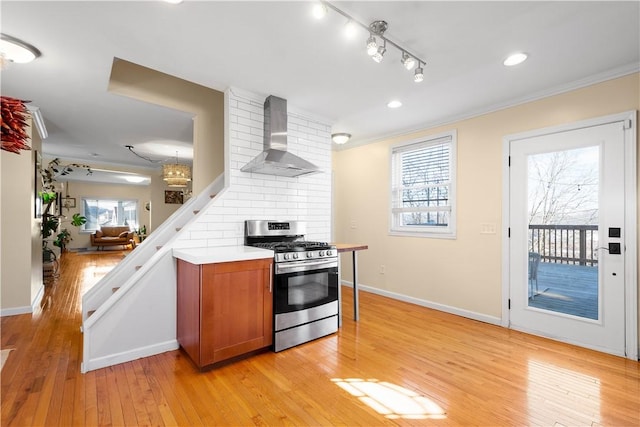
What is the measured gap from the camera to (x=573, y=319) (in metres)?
2.98

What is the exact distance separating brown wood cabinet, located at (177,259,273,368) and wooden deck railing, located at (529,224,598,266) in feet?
9.21

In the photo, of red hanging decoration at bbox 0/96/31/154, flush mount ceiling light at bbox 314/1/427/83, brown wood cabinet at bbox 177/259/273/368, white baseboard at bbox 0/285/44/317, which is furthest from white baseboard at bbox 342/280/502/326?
white baseboard at bbox 0/285/44/317

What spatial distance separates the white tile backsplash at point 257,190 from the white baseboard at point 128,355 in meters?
0.91

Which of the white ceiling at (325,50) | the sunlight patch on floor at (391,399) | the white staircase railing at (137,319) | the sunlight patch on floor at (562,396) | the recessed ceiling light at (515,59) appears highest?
the white ceiling at (325,50)

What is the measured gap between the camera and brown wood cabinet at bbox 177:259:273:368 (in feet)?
7.84

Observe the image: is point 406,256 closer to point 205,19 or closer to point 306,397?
point 306,397

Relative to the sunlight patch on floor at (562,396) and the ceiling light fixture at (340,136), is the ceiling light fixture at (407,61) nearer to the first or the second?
the ceiling light fixture at (340,136)

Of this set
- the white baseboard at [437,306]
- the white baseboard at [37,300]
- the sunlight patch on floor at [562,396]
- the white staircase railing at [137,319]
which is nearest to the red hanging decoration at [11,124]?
the white staircase railing at [137,319]

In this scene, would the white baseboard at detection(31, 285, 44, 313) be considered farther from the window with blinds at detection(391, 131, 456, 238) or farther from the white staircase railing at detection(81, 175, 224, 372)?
the window with blinds at detection(391, 131, 456, 238)

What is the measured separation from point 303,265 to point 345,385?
1092 mm

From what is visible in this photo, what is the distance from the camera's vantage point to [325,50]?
94.3 inches

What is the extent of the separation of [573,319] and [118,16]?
457 centimetres

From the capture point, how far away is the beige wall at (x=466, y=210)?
301cm

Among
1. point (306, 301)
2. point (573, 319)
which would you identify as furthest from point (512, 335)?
point (306, 301)
